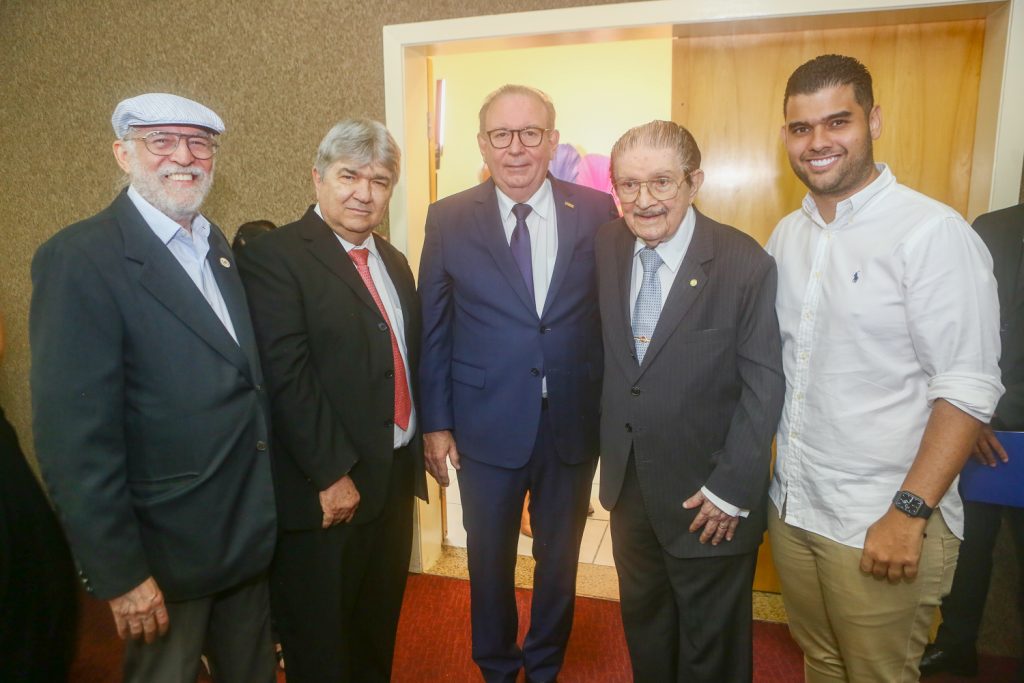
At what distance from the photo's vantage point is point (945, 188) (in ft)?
7.22

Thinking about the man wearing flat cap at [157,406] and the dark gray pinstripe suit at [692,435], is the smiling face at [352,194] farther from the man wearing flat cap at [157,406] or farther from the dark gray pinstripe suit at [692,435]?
the dark gray pinstripe suit at [692,435]

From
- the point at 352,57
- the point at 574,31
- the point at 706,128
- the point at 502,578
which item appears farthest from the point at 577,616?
the point at 352,57

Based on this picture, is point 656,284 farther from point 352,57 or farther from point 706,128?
point 352,57

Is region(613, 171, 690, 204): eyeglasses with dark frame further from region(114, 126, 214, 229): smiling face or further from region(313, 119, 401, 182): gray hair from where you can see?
region(114, 126, 214, 229): smiling face

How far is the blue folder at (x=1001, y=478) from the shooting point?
1.51 metres

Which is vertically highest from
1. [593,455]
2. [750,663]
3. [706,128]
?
[706,128]

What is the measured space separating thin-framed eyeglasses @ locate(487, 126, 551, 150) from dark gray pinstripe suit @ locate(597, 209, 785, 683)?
37 centimetres

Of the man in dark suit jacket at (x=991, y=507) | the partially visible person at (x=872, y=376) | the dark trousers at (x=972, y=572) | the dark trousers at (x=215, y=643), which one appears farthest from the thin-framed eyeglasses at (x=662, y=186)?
the dark trousers at (x=972, y=572)

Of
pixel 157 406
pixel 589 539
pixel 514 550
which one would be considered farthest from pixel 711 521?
pixel 589 539

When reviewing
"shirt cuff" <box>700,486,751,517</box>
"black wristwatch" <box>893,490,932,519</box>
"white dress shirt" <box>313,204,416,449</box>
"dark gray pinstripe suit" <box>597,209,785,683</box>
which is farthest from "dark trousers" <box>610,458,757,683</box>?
"white dress shirt" <box>313,204,416,449</box>

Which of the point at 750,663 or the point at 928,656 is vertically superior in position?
the point at 750,663

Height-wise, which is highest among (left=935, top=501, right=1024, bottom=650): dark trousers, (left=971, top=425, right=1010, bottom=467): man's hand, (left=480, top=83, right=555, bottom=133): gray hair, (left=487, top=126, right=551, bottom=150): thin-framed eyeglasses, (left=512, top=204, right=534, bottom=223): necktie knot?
(left=480, top=83, right=555, bottom=133): gray hair

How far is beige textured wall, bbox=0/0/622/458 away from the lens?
2.45 meters

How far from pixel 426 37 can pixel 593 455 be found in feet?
5.32
